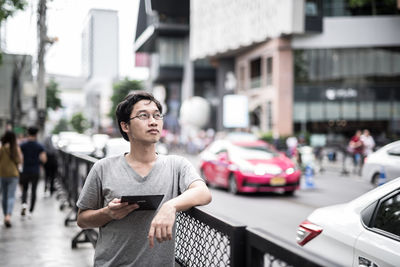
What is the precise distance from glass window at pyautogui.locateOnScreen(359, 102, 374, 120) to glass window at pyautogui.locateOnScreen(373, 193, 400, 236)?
42250 mm

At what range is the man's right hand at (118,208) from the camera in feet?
8.18

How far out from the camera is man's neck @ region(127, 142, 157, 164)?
110 inches

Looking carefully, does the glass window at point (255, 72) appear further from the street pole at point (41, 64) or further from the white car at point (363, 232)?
the white car at point (363, 232)

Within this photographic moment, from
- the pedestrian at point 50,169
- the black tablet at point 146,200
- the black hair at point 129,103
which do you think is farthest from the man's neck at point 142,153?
the pedestrian at point 50,169

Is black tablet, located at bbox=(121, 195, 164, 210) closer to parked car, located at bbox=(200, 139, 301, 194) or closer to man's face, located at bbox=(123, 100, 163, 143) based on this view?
man's face, located at bbox=(123, 100, 163, 143)

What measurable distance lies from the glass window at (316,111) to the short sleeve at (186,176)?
42.4m

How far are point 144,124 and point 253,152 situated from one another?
12437 millimetres

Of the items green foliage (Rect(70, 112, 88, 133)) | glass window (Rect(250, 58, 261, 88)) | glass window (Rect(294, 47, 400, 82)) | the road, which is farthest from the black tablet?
green foliage (Rect(70, 112, 88, 133))

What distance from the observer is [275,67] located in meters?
43.7

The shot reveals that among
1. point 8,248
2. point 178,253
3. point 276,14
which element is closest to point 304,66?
point 276,14

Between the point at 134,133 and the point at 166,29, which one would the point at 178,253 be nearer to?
the point at 134,133

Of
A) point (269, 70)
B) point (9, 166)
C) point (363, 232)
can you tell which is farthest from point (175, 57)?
point (363, 232)

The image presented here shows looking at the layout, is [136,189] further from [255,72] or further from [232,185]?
[255,72]

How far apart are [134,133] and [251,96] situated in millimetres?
47098
